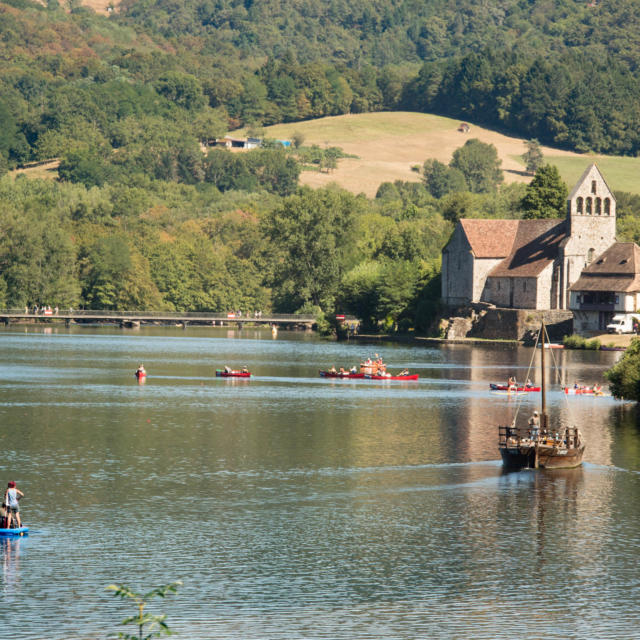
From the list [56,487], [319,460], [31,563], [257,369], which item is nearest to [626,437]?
[319,460]

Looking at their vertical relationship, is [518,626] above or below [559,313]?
below

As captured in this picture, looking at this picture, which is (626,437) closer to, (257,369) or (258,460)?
(258,460)

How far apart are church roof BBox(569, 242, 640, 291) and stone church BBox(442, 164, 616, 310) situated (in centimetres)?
227

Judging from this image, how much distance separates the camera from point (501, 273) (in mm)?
163625

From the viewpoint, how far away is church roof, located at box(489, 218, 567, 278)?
16012cm

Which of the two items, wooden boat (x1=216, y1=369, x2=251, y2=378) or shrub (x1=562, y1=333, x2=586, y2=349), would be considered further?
shrub (x1=562, y1=333, x2=586, y2=349)

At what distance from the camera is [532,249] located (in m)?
164

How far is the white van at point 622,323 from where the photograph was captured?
146375 mm

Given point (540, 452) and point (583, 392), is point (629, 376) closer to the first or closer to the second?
point (583, 392)

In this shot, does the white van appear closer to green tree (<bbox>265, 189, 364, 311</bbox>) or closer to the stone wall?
the stone wall

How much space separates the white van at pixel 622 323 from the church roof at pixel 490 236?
2280 cm

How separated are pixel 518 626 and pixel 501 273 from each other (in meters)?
128

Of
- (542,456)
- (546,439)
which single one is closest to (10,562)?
(542,456)

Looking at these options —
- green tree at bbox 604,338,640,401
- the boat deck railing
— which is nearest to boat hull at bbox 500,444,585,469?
the boat deck railing
